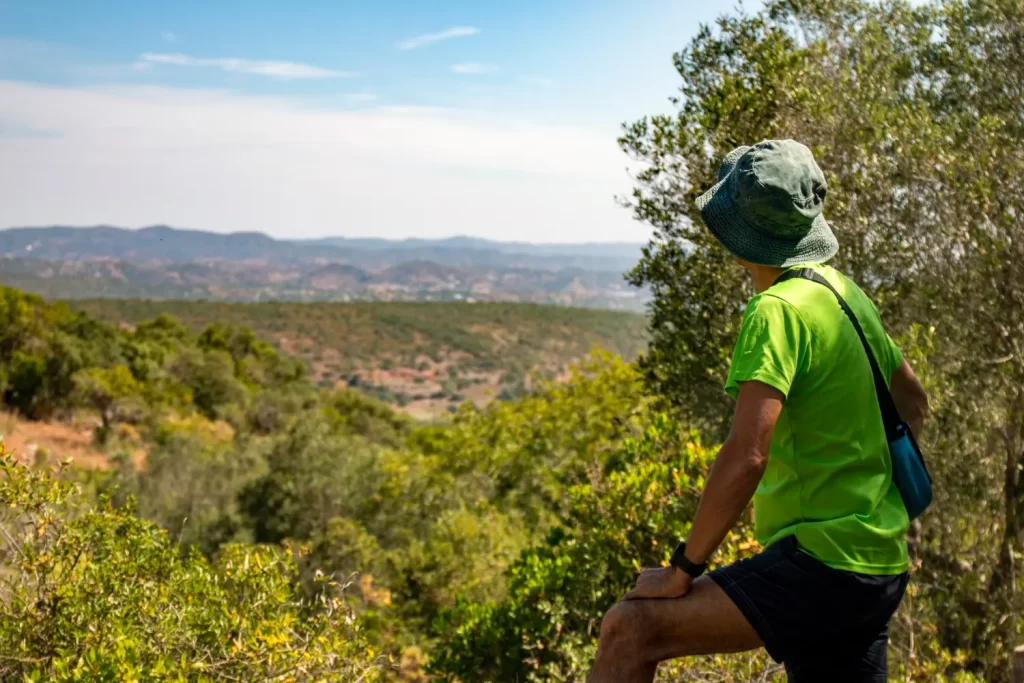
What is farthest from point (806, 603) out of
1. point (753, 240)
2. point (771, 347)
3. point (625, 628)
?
point (753, 240)

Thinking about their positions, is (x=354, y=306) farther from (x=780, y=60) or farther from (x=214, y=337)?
(x=780, y=60)

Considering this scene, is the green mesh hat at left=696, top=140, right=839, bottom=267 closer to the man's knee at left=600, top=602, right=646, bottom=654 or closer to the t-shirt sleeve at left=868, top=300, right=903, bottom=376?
the t-shirt sleeve at left=868, top=300, right=903, bottom=376

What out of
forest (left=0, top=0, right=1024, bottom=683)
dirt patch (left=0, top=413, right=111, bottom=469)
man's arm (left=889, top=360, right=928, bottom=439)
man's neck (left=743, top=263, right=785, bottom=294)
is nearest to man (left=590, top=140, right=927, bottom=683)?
man's neck (left=743, top=263, right=785, bottom=294)

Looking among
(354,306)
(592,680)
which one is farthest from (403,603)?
(354,306)

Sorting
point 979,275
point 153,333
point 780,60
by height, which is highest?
point 780,60

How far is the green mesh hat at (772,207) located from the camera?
2.28 meters

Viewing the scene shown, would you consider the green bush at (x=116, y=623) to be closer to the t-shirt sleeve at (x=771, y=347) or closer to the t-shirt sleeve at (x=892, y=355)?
the t-shirt sleeve at (x=771, y=347)

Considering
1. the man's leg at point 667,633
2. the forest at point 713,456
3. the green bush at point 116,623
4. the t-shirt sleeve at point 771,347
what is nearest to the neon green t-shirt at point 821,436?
the t-shirt sleeve at point 771,347

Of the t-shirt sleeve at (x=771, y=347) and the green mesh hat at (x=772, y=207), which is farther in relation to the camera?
the green mesh hat at (x=772, y=207)

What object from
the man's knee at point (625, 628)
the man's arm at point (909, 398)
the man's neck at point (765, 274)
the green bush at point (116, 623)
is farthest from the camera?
the green bush at point (116, 623)

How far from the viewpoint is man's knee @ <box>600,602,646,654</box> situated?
Result: 2168 millimetres

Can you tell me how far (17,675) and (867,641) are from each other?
400cm

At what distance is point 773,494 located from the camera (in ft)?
7.27

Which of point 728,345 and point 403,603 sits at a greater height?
point 728,345
